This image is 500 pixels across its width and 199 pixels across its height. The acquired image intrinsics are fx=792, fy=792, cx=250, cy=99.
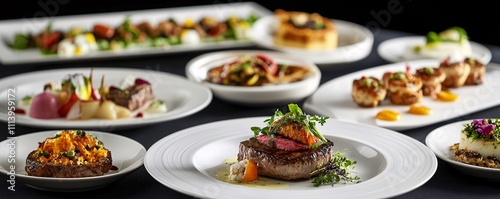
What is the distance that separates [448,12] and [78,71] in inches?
207

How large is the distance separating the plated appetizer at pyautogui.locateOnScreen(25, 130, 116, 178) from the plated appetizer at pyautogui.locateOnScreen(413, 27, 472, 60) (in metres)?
3.50

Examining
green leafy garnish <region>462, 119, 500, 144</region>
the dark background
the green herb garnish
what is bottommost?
the dark background

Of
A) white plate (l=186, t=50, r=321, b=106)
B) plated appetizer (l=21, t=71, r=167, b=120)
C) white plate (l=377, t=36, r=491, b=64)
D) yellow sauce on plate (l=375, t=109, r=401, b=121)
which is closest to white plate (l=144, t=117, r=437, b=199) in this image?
yellow sauce on plate (l=375, t=109, r=401, b=121)

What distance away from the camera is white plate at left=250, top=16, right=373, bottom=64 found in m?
6.50

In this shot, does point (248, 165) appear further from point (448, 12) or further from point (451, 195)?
point (448, 12)

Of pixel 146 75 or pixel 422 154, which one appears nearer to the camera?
pixel 422 154

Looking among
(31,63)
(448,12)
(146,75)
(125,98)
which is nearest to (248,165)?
(125,98)

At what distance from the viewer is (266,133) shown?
409cm

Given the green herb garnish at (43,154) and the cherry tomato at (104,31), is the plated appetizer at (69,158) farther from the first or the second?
the cherry tomato at (104,31)

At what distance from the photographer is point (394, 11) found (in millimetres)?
9414

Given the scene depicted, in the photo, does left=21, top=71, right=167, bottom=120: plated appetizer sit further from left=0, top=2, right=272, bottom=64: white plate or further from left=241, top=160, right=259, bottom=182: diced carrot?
left=241, top=160, right=259, bottom=182: diced carrot

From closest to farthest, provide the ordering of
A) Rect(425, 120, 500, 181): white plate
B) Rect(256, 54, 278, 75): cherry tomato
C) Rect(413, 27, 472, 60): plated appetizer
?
1. Rect(425, 120, 500, 181): white plate
2. Rect(256, 54, 278, 75): cherry tomato
3. Rect(413, 27, 472, 60): plated appetizer

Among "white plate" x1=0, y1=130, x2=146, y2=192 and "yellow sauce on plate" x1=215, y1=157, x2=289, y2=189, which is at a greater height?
"yellow sauce on plate" x1=215, y1=157, x2=289, y2=189

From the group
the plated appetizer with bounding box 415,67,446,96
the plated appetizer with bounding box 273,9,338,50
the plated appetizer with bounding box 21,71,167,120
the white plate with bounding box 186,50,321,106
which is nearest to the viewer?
the plated appetizer with bounding box 21,71,167,120
